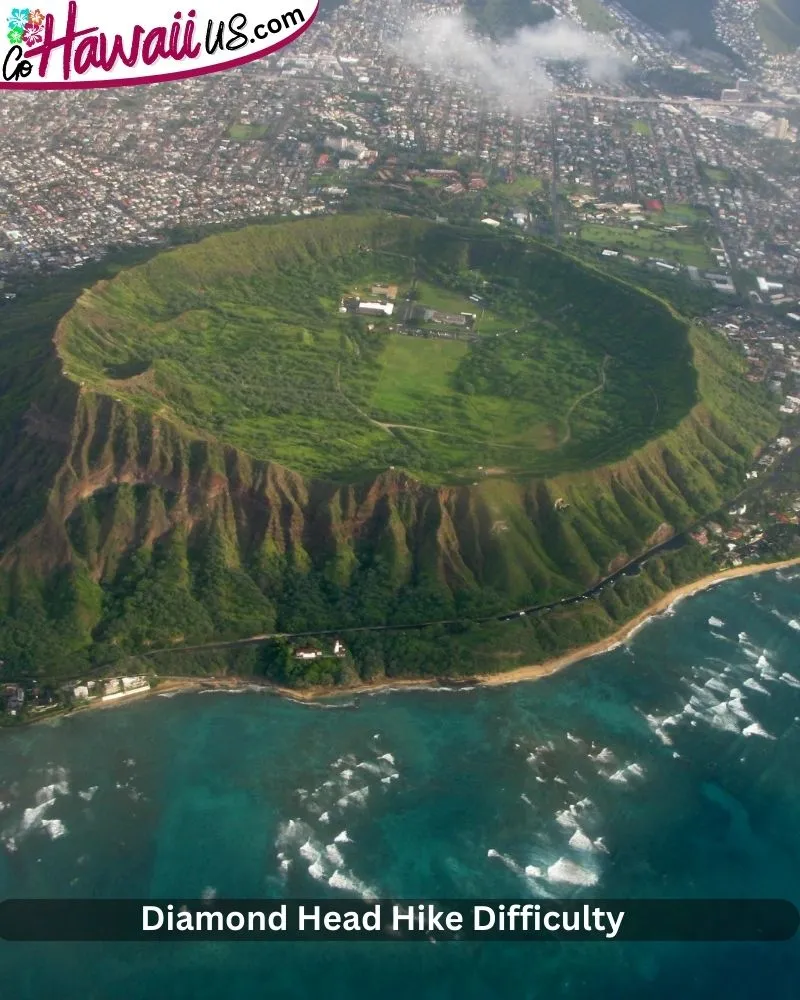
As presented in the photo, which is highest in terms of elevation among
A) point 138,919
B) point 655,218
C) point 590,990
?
point 655,218

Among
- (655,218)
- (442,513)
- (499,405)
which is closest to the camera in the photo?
(442,513)

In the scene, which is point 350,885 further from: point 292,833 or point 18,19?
point 18,19

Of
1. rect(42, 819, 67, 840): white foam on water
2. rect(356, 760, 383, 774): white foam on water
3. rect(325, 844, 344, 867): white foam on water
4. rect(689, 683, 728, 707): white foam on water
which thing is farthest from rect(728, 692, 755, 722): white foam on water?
rect(42, 819, 67, 840): white foam on water

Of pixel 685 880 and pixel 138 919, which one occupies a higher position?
pixel 685 880

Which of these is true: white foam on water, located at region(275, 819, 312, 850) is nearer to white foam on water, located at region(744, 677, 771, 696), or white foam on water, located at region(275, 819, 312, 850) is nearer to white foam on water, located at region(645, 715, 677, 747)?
white foam on water, located at region(645, 715, 677, 747)

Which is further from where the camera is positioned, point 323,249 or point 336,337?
point 323,249

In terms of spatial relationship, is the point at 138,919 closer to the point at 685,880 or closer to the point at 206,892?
the point at 206,892

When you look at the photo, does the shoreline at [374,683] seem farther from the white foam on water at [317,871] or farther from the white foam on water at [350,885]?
the white foam on water at [350,885]

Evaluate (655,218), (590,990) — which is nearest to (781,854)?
(590,990)
